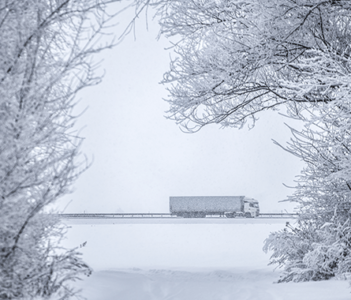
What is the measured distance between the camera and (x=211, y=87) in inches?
235

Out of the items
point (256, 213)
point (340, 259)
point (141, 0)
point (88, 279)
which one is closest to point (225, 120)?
point (141, 0)

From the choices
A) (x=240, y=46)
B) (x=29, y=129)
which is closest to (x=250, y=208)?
(x=240, y=46)

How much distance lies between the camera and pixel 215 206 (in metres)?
32.6

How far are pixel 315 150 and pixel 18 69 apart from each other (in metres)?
5.37

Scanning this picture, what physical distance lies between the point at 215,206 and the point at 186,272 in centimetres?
2521

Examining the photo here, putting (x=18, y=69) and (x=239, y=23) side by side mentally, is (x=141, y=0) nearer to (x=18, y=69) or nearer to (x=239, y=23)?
Answer: (x=239, y=23)

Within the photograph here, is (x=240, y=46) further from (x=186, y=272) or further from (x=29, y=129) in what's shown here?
(x=186, y=272)

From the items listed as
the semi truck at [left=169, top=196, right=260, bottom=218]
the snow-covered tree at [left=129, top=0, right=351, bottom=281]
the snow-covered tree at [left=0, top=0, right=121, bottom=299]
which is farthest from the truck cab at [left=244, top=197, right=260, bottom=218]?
the snow-covered tree at [left=0, top=0, right=121, bottom=299]

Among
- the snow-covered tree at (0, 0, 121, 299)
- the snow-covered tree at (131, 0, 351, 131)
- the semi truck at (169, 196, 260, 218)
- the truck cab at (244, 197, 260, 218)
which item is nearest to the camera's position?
the snow-covered tree at (0, 0, 121, 299)

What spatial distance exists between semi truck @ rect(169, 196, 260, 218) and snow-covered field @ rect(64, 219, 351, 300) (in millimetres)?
16831

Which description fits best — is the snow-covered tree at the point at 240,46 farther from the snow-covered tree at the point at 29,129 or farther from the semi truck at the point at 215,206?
the semi truck at the point at 215,206

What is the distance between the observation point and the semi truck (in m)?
31.4

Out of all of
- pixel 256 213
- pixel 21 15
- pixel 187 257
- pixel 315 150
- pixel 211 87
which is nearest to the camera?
pixel 21 15

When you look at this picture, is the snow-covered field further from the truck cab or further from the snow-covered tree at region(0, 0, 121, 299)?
the truck cab
